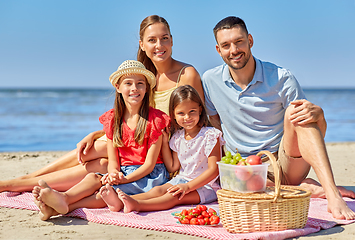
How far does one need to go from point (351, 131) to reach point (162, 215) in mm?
10604

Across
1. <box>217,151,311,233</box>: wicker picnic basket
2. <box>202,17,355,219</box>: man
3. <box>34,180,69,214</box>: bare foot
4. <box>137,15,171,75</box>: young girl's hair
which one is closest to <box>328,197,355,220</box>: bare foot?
<box>217,151,311,233</box>: wicker picnic basket

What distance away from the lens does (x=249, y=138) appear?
4.17 m

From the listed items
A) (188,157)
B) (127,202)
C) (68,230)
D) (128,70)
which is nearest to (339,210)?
(188,157)

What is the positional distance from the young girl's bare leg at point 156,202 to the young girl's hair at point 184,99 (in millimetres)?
722

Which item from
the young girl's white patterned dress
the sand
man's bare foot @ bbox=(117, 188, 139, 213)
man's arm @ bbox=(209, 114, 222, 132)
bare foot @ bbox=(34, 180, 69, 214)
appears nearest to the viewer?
the sand

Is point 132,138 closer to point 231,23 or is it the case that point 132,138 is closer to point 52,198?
point 52,198

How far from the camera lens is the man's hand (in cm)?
346

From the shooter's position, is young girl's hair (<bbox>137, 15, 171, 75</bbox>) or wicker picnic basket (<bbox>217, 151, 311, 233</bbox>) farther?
young girl's hair (<bbox>137, 15, 171, 75</bbox>)

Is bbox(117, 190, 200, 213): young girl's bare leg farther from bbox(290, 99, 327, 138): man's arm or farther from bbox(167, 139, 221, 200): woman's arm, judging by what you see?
bbox(290, 99, 327, 138): man's arm

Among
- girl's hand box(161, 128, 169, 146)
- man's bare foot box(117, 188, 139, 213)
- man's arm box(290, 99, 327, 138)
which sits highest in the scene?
man's arm box(290, 99, 327, 138)

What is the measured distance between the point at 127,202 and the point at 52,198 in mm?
634

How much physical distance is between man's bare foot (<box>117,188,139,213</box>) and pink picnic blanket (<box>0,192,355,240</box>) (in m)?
0.05

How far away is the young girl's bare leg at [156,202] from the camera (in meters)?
3.44

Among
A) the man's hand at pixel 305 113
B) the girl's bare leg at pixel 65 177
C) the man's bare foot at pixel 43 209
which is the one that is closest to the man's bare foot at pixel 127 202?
the man's bare foot at pixel 43 209
